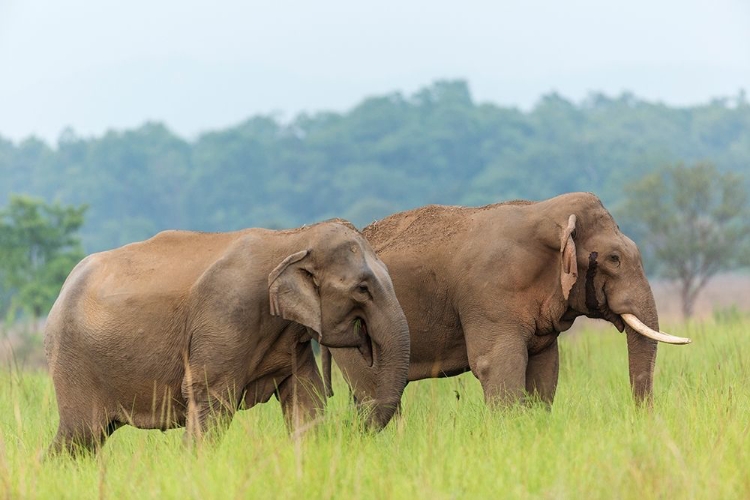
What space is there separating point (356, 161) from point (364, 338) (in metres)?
97.4

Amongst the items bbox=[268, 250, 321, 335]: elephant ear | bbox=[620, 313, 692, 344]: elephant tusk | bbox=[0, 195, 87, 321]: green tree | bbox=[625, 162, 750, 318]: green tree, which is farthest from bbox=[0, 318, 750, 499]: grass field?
bbox=[625, 162, 750, 318]: green tree

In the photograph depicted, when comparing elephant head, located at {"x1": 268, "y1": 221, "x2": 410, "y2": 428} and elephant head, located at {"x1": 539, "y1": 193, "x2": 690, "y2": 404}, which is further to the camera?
elephant head, located at {"x1": 539, "y1": 193, "x2": 690, "y2": 404}

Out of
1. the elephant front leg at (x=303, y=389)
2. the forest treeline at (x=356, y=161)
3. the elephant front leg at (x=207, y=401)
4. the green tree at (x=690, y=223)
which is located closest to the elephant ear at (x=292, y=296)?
the elephant front leg at (x=303, y=389)

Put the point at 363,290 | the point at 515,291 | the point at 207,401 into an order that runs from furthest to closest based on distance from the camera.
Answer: the point at 515,291, the point at 207,401, the point at 363,290

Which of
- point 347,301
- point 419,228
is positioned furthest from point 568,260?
point 347,301

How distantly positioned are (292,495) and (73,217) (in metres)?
38.4

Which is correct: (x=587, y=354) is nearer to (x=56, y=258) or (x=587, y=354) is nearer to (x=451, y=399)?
(x=451, y=399)

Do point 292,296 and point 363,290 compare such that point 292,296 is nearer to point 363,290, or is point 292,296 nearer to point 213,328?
point 363,290

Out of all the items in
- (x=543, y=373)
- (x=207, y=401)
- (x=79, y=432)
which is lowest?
(x=543, y=373)

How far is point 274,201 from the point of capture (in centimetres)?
10062

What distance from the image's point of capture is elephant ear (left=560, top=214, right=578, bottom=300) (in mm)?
7902

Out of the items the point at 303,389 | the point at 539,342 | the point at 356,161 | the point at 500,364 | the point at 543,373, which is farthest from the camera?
the point at 356,161

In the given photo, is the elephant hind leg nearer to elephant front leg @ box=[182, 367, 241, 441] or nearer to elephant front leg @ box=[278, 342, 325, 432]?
elephant front leg @ box=[182, 367, 241, 441]

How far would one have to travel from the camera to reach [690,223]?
49.3 meters
